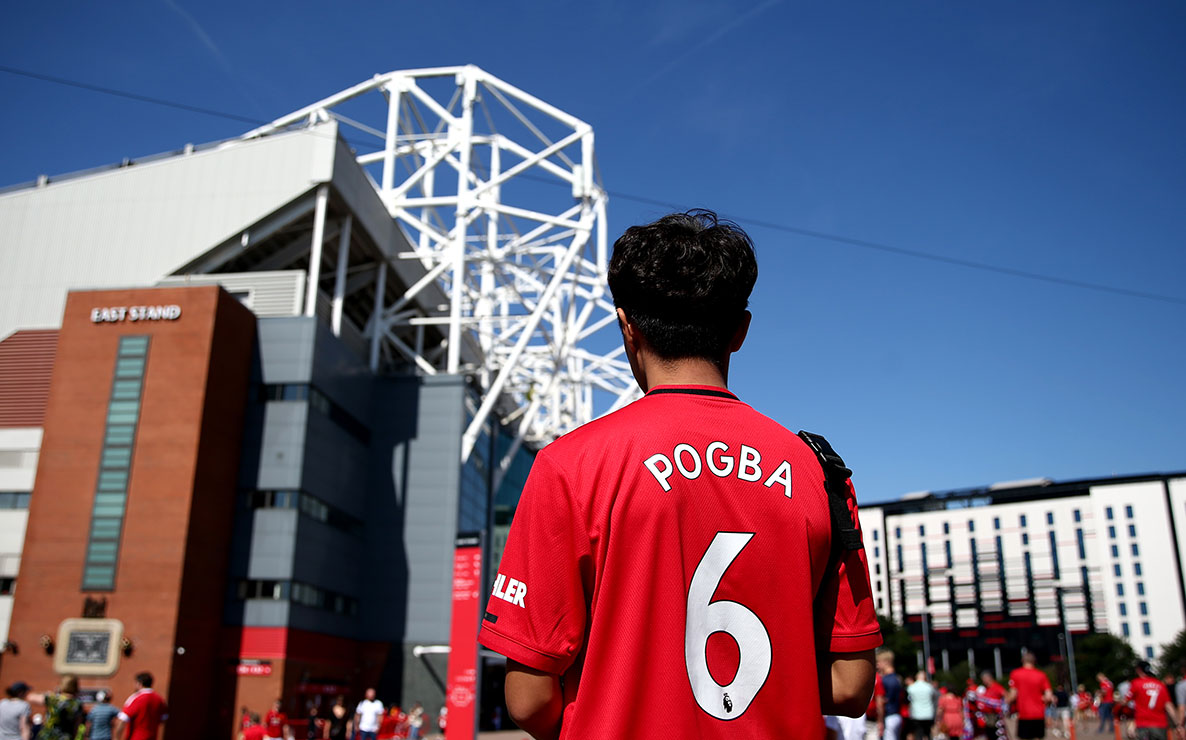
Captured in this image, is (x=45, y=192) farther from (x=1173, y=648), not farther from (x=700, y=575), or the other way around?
(x=1173, y=648)

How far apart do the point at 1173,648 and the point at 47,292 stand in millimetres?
80028

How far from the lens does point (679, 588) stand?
5.39ft

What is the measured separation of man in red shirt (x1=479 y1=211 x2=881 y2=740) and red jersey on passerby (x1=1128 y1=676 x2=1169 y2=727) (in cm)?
1241

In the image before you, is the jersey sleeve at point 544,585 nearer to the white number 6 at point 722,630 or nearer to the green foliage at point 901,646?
the white number 6 at point 722,630

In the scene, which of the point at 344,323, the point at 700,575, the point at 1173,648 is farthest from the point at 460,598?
the point at 1173,648

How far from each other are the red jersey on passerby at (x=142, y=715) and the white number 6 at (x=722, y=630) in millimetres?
10111

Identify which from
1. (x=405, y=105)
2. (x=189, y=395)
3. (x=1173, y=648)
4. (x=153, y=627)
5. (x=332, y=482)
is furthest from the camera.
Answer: (x=1173, y=648)

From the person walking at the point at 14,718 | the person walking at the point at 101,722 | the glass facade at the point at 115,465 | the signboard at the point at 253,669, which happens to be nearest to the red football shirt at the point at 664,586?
the person walking at the point at 14,718

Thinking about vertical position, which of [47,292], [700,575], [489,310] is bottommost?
[700,575]

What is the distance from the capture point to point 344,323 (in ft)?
119

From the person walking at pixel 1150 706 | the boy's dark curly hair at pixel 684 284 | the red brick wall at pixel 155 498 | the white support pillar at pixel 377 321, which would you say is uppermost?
the white support pillar at pixel 377 321

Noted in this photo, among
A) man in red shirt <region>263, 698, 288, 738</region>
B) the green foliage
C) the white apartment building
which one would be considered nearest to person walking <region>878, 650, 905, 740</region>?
man in red shirt <region>263, 698, 288, 738</region>

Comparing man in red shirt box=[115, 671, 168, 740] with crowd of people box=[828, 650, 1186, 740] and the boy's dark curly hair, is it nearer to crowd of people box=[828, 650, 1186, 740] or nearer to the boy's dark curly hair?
crowd of people box=[828, 650, 1186, 740]

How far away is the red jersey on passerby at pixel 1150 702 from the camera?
1183cm
